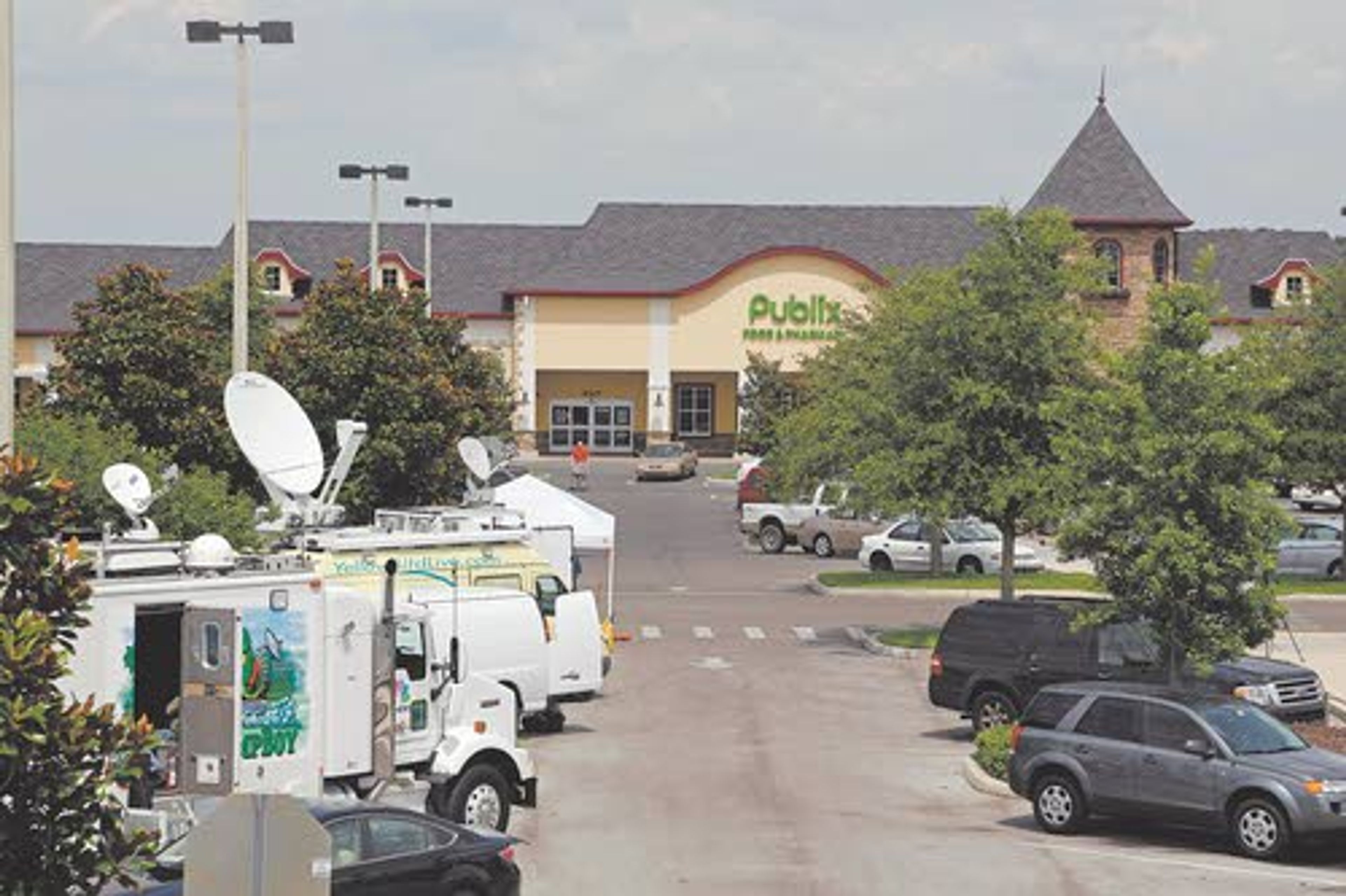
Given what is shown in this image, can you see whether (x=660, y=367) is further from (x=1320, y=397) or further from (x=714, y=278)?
(x=1320, y=397)

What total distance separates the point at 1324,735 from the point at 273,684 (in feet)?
46.6

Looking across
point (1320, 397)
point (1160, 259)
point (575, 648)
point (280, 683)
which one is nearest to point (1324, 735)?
point (575, 648)

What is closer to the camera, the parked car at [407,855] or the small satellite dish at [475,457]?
the parked car at [407,855]

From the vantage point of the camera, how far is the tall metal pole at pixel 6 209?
1469cm

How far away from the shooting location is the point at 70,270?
103 meters

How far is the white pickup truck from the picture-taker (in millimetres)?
60219

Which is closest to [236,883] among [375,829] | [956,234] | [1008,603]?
[375,829]

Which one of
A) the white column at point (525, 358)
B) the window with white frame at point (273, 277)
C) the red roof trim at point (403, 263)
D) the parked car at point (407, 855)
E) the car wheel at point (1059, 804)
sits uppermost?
the red roof trim at point (403, 263)

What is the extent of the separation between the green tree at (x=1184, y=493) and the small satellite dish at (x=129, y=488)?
10895 millimetres

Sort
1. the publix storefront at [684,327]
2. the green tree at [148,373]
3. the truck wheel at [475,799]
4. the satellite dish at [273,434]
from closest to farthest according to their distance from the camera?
1. the truck wheel at [475,799]
2. the satellite dish at [273,434]
3. the green tree at [148,373]
4. the publix storefront at [684,327]

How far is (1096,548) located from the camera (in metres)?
27.4

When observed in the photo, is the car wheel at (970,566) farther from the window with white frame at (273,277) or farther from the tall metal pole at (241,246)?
the window with white frame at (273,277)

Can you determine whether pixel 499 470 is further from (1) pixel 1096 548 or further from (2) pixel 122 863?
(2) pixel 122 863

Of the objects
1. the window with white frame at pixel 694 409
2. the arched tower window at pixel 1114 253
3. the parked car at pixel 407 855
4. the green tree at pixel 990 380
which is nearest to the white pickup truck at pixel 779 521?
the green tree at pixel 990 380
